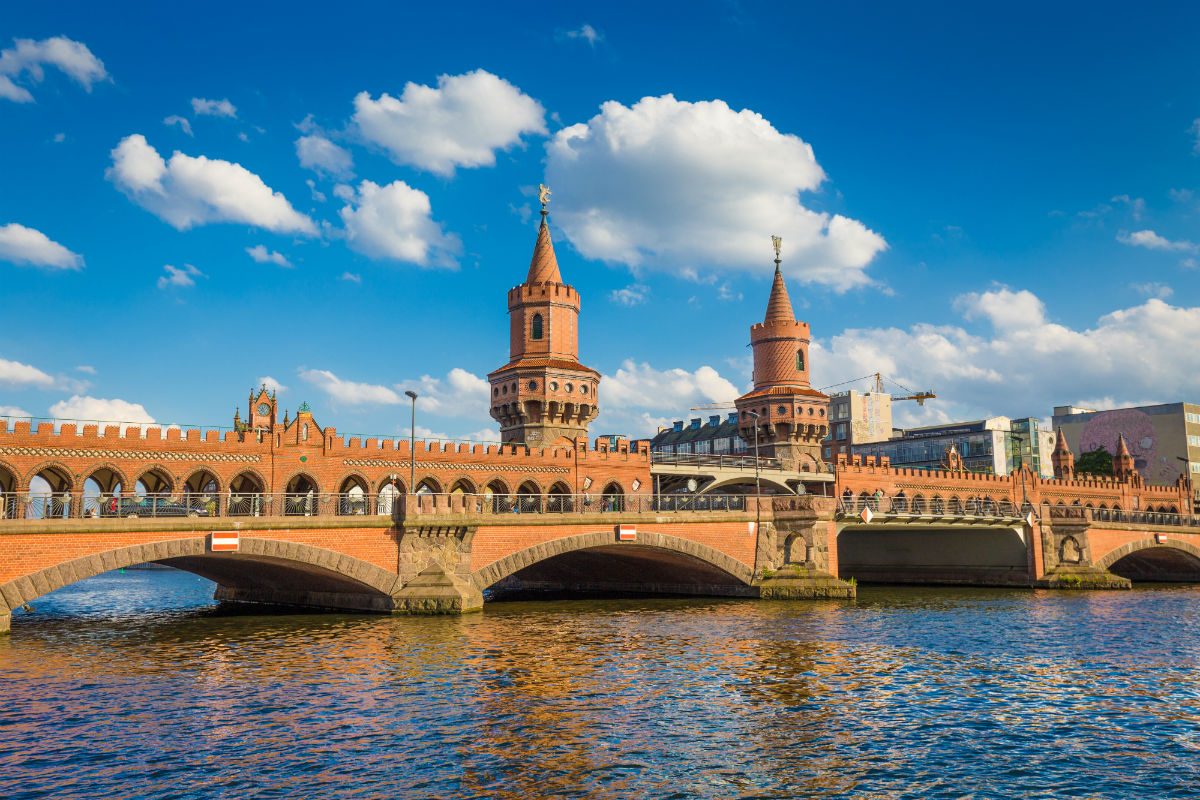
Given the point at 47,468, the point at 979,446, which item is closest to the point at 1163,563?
the point at 979,446

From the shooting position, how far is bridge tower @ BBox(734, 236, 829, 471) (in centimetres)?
8644

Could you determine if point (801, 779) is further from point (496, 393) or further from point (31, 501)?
point (496, 393)

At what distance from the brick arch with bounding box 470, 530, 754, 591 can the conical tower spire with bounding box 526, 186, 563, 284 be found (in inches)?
1165

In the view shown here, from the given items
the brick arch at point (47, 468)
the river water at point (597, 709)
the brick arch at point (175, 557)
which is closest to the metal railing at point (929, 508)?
the river water at point (597, 709)

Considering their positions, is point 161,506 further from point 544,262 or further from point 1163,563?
point 1163,563

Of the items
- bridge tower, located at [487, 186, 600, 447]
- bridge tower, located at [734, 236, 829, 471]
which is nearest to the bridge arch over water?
bridge tower, located at [734, 236, 829, 471]

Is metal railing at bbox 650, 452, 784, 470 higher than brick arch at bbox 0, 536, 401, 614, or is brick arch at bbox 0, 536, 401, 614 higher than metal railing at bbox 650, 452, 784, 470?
metal railing at bbox 650, 452, 784, 470

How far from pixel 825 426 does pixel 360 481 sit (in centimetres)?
4436

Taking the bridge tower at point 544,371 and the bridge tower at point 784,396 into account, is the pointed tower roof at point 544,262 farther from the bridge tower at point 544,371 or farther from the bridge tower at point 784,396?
the bridge tower at point 784,396

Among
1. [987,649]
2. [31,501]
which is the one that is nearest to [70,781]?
[31,501]

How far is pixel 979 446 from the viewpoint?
501ft

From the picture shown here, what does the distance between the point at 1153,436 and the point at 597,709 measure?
133615 millimetres

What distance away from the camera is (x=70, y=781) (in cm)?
1836

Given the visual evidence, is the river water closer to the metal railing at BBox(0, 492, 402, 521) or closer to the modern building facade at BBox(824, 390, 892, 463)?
the metal railing at BBox(0, 492, 402, 521)
